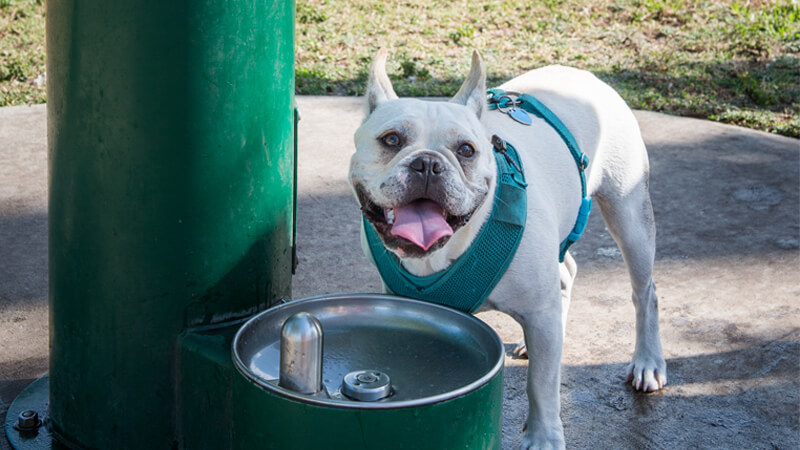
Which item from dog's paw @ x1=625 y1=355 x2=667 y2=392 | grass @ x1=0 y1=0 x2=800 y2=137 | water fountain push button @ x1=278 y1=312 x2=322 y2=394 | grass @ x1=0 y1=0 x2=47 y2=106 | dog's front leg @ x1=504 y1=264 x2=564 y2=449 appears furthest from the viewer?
grass @ x1=0 y1=0 x2=800 y2=137

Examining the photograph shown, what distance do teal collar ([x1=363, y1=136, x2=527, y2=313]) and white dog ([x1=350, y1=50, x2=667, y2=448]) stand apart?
15 millimetres

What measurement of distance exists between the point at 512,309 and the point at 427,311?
14.8 inches

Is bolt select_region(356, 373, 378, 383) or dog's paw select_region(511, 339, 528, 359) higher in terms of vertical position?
bolt select_region(356, 373, 378, 383)

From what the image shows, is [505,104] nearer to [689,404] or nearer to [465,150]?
[465,150]

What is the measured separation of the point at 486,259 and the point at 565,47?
6964 mm

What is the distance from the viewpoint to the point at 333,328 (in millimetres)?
2439

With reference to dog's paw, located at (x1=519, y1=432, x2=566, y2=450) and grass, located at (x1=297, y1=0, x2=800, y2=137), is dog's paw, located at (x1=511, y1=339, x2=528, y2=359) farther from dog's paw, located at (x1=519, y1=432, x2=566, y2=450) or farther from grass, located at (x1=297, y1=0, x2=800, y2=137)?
grass, located at (x1=297, y1=0, x2=800, y2=137)

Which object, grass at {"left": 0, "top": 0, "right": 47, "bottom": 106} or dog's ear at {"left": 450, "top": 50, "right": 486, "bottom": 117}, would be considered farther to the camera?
A: grass at {"left": 0, "top": 0, "right": 47, "bottom": 106}

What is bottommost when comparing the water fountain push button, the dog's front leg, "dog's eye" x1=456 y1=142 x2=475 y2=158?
the dog's front leg

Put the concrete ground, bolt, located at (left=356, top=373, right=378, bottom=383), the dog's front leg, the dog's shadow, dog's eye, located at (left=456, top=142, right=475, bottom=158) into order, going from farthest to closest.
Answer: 1. the concrete ground
2. the dog's shadow
3. the dog's front leg
4. dog's eye, located at (left=456, top=142, right=475, bottom=158)
5. bolt, located at (left=356, top=373, right=378, bottom=383)

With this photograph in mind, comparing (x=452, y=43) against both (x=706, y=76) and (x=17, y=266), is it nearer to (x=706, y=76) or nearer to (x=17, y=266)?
(x=706, y=76)

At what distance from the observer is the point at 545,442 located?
279 centimetres

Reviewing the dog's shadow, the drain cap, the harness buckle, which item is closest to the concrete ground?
the dog's shadow

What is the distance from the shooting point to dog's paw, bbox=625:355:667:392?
130 inches
